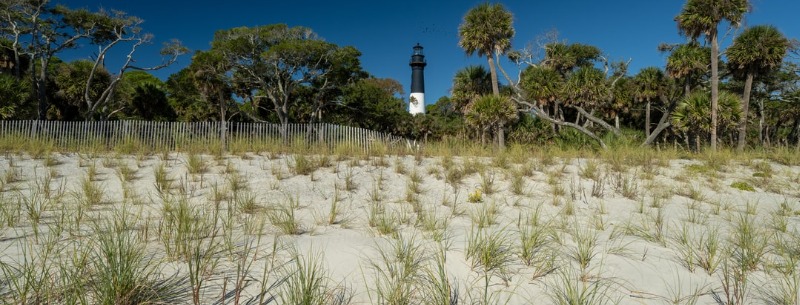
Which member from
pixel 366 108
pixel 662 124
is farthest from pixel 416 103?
pixel 662 124

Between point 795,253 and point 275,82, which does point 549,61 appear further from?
point 795,253

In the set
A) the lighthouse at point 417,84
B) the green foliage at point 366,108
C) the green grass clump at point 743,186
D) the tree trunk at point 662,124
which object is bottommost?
the green grass clump at point 743,186

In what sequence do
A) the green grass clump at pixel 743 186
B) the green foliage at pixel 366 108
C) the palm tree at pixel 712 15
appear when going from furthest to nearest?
the green foliage at pixel 366 108 → the palm tree at pixel 712 15 → the green grass clump at pixel 743 186

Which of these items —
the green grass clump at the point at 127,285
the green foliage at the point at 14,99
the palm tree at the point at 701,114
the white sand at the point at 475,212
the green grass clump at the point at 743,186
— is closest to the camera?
the green grass clump at the point at 127,285

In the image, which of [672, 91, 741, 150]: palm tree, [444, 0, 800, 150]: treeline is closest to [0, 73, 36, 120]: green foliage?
[444, 0, 800, 150]: treeline

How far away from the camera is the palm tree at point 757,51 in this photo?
66.6 feet

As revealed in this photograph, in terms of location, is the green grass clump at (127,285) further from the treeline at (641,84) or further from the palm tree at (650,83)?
the palm tree at (650,83)

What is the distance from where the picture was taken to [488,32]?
2198cm

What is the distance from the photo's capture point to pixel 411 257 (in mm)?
2906

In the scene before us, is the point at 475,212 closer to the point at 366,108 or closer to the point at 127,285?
the point at 127,285

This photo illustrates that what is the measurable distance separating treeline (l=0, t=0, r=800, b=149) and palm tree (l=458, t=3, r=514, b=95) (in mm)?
63

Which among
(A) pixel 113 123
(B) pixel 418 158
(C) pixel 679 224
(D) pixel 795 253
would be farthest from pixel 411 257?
(A) pixel 113 123

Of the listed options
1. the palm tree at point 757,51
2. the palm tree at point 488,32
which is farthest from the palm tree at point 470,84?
the palm tree at point 757,51

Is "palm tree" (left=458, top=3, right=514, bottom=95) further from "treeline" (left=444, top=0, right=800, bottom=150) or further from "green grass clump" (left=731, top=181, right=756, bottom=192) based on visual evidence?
"green grass clump" (left=731, top=181, right=756, bottom=192)
